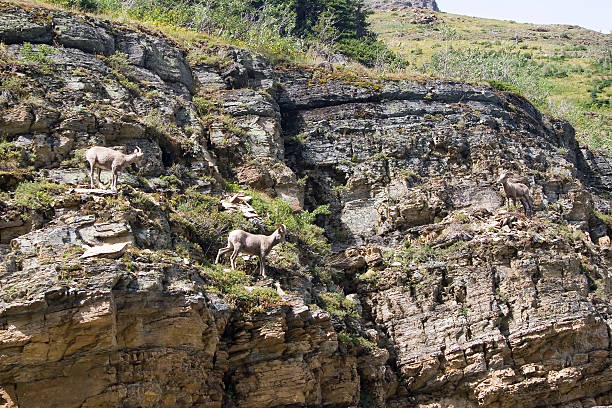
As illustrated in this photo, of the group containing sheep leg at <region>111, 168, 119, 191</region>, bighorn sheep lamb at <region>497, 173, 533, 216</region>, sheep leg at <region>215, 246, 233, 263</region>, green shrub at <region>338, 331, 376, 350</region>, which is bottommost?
green shrub at <region>338, 331, 376, 350</region>

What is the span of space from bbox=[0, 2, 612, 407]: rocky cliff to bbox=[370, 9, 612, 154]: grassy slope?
76.9 feet

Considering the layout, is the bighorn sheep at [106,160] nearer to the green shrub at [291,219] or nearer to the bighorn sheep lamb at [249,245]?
the bighorn sheep lamb at [249,245]

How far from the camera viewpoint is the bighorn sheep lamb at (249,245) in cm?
2095

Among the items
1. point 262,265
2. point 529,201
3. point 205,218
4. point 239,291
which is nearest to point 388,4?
point 529,201

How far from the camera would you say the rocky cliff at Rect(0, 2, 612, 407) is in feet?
53.6

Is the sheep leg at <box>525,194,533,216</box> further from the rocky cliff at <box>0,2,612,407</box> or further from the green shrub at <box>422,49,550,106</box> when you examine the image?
the green shrub at <box>422,49,550,106</box>

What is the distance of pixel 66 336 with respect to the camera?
1524 cm

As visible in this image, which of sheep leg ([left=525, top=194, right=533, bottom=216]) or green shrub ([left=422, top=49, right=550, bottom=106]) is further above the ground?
green shrub ([left=422, top=49, right=550, bottom=106])

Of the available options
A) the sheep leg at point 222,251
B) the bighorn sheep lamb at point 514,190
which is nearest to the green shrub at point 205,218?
the sheep leg at point 222,251

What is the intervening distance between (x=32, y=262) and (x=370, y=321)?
45.2ft

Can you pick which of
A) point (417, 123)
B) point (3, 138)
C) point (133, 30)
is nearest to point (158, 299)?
point (3, 138)

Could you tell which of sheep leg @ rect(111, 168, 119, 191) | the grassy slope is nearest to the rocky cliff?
sheep leg @ rect(111, 168, 119, 191)

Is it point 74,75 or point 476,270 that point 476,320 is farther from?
point 74,75

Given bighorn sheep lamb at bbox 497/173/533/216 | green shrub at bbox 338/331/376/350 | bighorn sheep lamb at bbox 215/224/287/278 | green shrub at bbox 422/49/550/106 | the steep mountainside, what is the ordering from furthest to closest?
the steep mountainside, green shrub at bbox 422/49/550/106, bighorn sheep lamb at bbox 497/173/533/216, green shrub at bbox 338/331/376/350, bighorn sheep lamb at bbox 215/224/287/278
